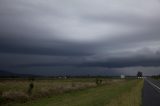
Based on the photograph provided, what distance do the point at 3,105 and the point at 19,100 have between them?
436 centimetres

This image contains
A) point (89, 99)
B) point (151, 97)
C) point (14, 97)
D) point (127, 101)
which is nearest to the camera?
point (127, 101)

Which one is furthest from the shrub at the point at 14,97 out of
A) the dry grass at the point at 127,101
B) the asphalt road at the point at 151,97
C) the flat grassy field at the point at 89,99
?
the asphalt road at the point at 151,97

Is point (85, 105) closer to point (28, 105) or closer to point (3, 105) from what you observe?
point (28, 105)

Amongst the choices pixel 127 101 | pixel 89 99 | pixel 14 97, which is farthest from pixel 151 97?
pixel 14 97

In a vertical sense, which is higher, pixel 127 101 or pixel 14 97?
pixel 14 97

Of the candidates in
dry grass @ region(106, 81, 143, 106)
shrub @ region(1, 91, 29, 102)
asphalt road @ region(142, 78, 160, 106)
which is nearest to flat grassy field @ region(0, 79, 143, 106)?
dry grass @ region(106, 81, 143, 106)

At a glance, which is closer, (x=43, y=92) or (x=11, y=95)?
(x=11, y=95)

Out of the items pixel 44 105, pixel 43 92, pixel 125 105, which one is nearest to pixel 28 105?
pixel 44 105

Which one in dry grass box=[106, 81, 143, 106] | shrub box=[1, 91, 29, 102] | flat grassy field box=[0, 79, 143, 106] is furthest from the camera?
shrub box=[1, 91, 29, 102]

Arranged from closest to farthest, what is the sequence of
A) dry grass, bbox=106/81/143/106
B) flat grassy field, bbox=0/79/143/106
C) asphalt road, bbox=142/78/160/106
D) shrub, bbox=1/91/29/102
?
dry grass, bbox=106/81/143/106, asphalt road, bbox=142/78/160/106, flat grassy field, bbox=0/79/143/106, shrub, bbox=1/91/29/102

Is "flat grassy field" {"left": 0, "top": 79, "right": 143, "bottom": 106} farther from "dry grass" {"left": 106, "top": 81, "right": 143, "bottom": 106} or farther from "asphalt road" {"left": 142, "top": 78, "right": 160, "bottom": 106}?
"asphalt road" {"left": 142, "top": 78, "right": 160, "bottom": 106}

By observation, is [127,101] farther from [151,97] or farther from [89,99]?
[151,97]

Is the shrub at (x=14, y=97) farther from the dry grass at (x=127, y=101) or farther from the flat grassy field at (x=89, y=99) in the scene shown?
the dry grass at (x=127, y=101)

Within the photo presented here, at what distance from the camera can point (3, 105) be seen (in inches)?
1000
